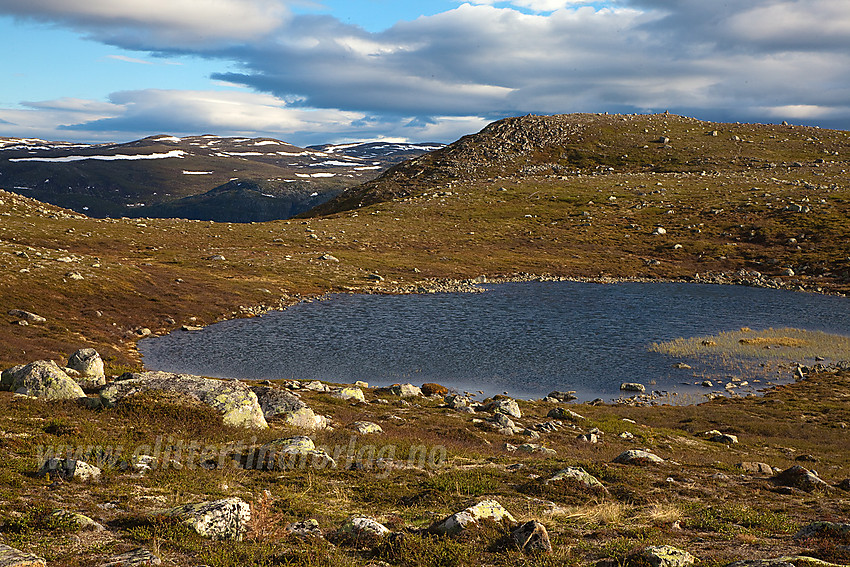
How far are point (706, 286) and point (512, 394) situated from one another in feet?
186

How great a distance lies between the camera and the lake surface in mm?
43688

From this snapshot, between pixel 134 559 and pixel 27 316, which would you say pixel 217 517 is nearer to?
pixel 134 559

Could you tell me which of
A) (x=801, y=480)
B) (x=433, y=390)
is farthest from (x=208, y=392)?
(x=801, y=480)

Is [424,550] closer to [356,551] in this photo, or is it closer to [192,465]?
[356,551]

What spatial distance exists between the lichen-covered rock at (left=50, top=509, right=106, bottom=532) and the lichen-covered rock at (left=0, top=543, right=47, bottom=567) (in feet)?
5.25

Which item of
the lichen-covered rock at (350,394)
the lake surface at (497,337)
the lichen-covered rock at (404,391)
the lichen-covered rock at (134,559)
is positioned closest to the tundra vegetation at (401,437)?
the lichen-covered rock at (134,559)

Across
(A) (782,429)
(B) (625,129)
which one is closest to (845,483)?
(A) (782,429)

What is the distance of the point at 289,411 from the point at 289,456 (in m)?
6.68

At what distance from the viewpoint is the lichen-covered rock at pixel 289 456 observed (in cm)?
1772

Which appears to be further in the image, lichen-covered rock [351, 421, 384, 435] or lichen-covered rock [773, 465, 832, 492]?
lichen-covered rock [351, 421, 384, 435]

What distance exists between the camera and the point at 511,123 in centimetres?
18075

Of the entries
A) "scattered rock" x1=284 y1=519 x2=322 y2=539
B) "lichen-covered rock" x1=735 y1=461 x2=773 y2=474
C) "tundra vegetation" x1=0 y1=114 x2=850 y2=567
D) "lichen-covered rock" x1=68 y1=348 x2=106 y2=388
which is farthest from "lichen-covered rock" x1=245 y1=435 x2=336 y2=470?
"lichen-covered rock" x1=735 y1=461 x2=773 y2=474

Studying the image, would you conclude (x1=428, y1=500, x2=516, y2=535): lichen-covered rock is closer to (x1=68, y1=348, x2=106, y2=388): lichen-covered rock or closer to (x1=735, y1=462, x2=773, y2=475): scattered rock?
(x1=735, y1=462, x2=773, y2=475): scattered rock

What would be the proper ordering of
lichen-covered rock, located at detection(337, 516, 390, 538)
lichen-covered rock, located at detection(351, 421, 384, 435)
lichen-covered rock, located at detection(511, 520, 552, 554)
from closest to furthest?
lichen-covered rock, located at detection(511, 520, 552, 554), lichen-covered rock, located at detection(337, 516, 390, 538), lichen-covered rock, located at detection(351, 421, 384, 435)
